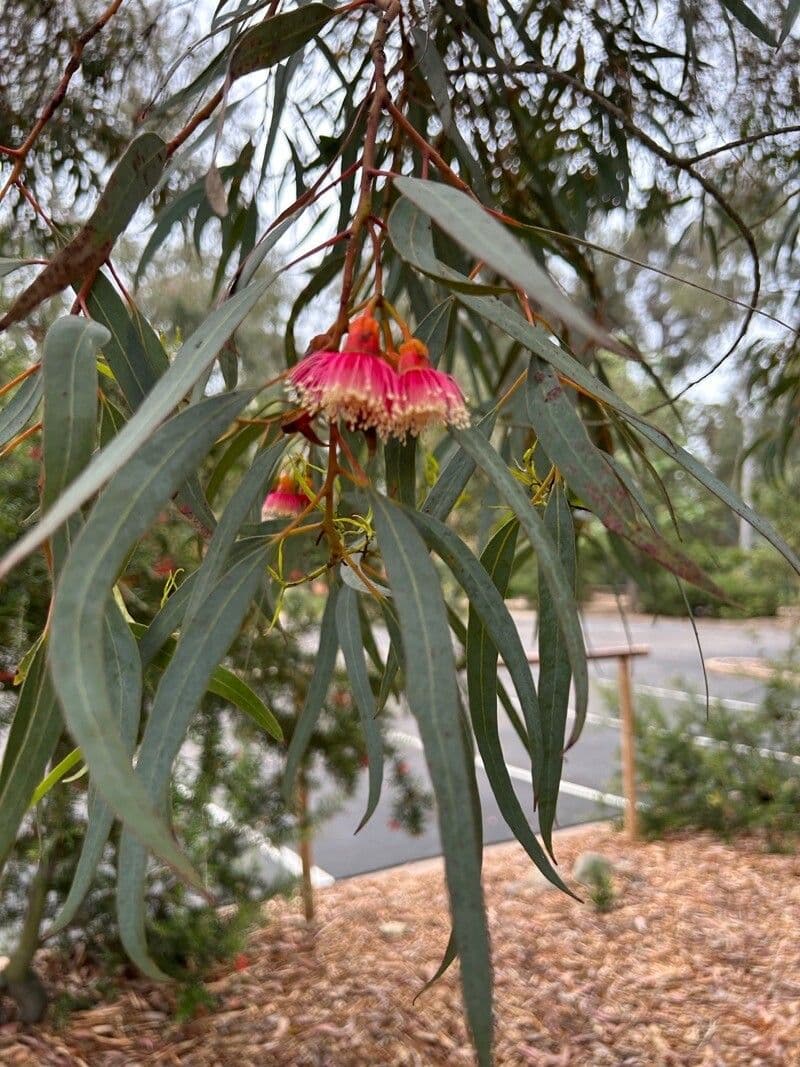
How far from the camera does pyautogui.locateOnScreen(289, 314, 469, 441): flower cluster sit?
416 millimetres

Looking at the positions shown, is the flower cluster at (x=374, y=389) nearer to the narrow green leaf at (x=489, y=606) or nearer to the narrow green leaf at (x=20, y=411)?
the narrow green leaf at (x=489, y=606)

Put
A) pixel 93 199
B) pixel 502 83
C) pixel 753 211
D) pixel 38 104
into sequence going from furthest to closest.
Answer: pixel 753 211 → pixel 93 199 → pixel 38 104 → pixel 502 83

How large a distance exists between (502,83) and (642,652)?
81.0 inches

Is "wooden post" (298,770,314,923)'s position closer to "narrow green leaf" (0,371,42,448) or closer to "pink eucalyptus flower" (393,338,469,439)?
"narrow green leaf" (0,371,42,448)

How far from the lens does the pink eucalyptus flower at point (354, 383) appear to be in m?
0.41

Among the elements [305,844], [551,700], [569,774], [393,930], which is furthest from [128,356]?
[569,774]

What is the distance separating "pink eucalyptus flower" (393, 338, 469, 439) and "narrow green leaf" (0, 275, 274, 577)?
72 mm

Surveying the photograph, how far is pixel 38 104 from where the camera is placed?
50.8 inches

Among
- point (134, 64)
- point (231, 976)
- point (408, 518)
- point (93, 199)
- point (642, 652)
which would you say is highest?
point (134, 64)

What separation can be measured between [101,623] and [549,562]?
178 mm

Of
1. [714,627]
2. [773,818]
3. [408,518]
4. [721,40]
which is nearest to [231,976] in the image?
[773,818]

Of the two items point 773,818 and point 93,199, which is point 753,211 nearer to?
point 93,199

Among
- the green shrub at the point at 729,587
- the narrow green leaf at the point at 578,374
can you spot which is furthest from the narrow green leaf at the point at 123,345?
the green shrub at the point at 729,587

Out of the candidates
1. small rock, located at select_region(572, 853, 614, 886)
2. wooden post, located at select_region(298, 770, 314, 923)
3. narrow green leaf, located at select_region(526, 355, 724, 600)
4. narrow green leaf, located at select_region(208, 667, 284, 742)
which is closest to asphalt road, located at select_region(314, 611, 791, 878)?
wooden post, located at select_region(298, 770, 314, 923)
